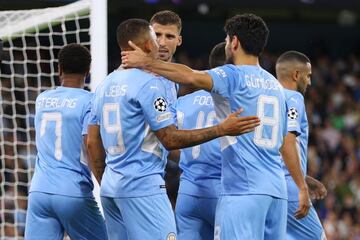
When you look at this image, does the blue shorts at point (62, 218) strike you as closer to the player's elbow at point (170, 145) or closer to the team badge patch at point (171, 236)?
the team badge patch at point (171, 236)

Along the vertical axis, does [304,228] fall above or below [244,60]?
below

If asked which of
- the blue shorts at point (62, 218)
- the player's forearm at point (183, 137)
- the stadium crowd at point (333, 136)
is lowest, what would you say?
the stadium crowd at point (333, 136)

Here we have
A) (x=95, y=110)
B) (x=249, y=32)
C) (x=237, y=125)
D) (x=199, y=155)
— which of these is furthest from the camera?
(x=199, y=155)

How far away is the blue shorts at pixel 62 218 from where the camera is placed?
7484mm

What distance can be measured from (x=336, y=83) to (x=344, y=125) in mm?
1488

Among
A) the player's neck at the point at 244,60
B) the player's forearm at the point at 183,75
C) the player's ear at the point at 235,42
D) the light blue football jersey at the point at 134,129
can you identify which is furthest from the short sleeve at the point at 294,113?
the light blue football jersey at the point at 134,129

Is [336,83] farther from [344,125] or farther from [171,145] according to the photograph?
[171,145]

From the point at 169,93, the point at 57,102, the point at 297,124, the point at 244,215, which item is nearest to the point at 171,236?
the point at 244,215

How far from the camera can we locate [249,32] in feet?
22.3

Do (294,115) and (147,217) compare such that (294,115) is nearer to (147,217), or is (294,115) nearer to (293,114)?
(293,114)

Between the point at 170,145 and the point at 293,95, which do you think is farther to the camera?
the point at 293,95

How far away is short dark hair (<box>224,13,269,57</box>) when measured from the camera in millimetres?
6805

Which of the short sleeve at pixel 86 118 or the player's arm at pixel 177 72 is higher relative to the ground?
the player's arm at pixel 177 72

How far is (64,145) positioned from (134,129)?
3.32 ft
